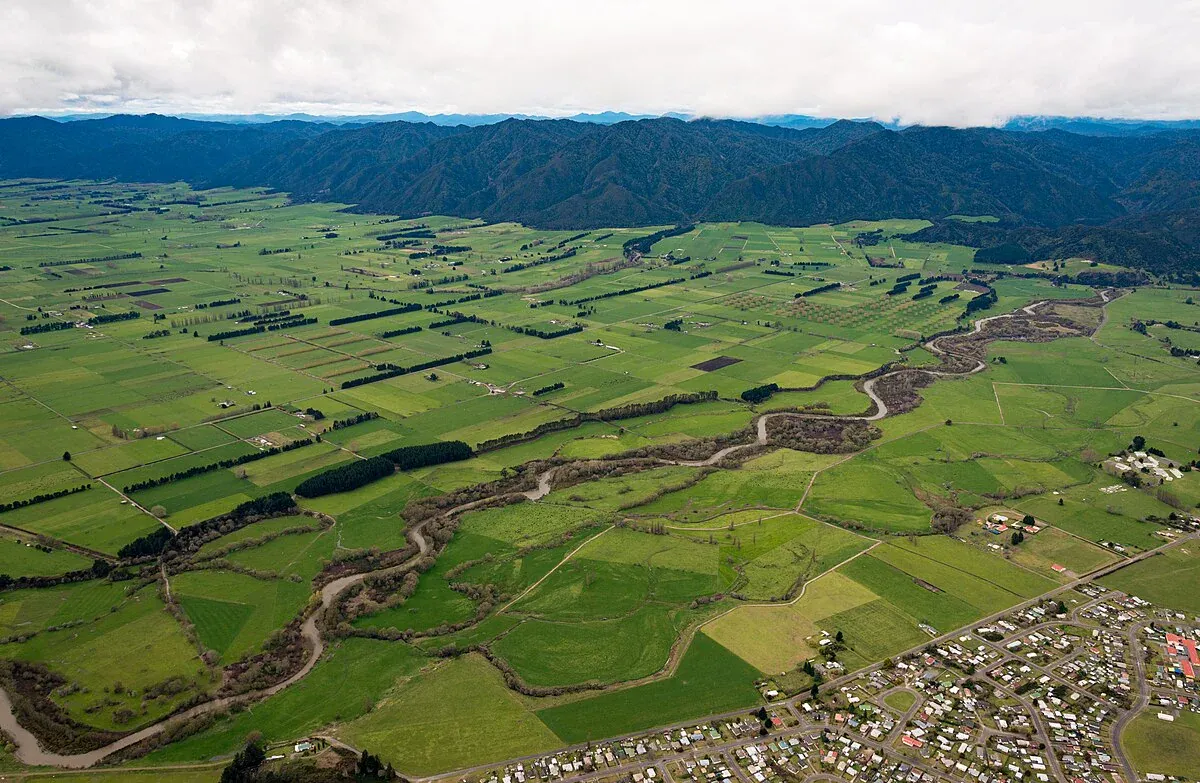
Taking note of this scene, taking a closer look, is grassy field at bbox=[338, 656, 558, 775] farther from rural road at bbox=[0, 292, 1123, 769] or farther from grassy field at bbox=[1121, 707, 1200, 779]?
grassy field at bbox=[1121, 707, 1200, 779]

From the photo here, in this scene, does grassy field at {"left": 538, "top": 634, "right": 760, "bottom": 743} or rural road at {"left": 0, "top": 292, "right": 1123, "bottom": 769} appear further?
grassy field at {"left": 538, "top": 634, "right": 760, "bottom": 743}

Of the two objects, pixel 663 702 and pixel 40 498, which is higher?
pixel 40 498

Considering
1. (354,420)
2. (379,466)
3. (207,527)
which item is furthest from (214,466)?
(354,420)

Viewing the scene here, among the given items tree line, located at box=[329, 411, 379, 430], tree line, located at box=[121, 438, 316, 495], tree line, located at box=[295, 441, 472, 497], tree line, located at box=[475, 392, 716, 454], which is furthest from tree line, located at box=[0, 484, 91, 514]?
tree line, located at box=[475, 392, 716, 454]

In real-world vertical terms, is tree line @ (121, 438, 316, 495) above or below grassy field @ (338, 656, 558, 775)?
above

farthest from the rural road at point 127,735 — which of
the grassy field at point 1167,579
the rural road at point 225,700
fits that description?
the grassy field at point 1167,579

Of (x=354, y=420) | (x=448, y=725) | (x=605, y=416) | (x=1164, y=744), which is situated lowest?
(x=448, y=725)

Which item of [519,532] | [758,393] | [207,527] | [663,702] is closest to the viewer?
[663,702]

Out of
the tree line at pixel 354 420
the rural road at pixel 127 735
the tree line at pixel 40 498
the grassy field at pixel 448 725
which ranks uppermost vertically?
the tree line at pixel 354 420

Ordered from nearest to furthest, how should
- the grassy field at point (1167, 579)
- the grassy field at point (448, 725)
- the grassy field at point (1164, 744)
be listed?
1. the grassy field at point (1164, 744)
2. the grassy field at point (448, 725)
3. the grassy field at point (1167, 579)

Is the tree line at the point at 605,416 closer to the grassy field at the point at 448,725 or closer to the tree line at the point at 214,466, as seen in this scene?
the tree line at the point at 214,466

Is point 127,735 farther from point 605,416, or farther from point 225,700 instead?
point 605,416

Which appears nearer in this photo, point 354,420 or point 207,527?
point 207,527
